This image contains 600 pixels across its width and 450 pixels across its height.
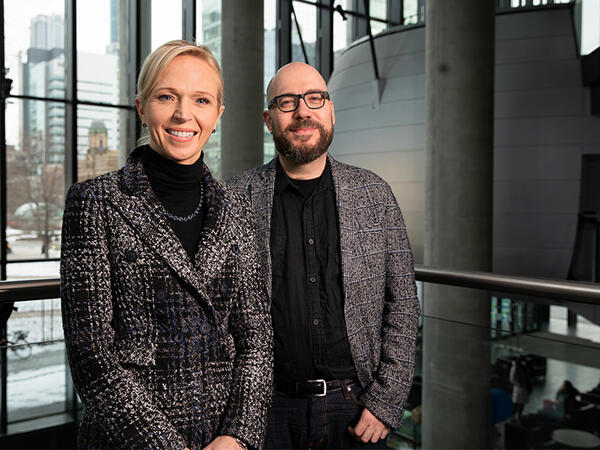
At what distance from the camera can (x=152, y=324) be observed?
1422 millimetres

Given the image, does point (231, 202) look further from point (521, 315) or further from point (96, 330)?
point (521, 315)

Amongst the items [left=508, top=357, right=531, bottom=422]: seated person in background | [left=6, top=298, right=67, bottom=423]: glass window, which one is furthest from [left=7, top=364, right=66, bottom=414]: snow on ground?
[left=508, top=357, right=531, bottom=422]: seated person in background

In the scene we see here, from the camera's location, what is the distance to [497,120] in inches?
315

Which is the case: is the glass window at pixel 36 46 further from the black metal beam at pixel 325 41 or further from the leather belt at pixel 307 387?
the leather belt at pixel 307 387

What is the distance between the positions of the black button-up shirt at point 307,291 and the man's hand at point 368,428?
15 centimetres

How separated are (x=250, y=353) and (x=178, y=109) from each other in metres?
0.70

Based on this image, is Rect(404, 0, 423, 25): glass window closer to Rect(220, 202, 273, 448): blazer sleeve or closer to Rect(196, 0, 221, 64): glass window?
Rect(196, 0, 221, 64): glass window

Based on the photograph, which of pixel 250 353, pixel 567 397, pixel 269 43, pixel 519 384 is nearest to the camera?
pixel 250 353

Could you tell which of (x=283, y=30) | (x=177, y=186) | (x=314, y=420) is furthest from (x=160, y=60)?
(x=283, y=30)

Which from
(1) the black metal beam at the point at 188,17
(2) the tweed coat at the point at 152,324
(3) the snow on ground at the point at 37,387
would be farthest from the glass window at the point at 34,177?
(2) the tweed coat at the point at 152,324

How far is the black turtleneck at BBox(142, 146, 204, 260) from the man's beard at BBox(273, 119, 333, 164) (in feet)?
1.58

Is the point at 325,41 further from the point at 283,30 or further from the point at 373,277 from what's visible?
the point at 373,277

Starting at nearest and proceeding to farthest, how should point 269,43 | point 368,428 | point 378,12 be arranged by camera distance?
point 368,428, point 269,43, point 378,12

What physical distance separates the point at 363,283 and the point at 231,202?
23.9 inches
